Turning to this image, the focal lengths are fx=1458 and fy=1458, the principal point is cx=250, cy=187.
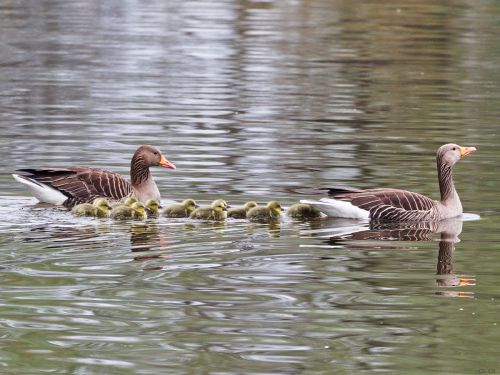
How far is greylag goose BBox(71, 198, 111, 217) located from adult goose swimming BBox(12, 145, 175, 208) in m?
0.67

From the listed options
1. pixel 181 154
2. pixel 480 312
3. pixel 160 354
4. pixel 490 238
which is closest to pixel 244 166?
pixel 181 154

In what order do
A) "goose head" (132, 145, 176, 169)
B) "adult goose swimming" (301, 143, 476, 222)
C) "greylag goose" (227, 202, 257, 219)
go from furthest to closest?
"goose head" (132, 145, 176, 169)
"adult goose swimming" (301, 143, 476, 222)
"greylag goose" (227, 202, 257, 219)

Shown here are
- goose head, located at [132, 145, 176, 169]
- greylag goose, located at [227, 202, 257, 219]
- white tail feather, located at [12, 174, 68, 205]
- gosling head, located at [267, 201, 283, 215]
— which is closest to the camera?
gosling head, located at [267, 201, 283, 215]

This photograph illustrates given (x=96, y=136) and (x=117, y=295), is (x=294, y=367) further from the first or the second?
(x=96, y=136)

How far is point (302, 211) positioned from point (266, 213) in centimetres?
55

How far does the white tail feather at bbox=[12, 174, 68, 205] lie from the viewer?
15648 millimetres

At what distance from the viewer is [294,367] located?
9398mm

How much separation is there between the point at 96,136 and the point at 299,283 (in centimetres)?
943

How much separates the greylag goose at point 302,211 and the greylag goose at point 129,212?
4.94ft

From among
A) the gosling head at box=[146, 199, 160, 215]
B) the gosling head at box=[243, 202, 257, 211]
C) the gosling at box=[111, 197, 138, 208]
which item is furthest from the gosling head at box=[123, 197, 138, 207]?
the gosling head at box=[243, 202, 257, 211]

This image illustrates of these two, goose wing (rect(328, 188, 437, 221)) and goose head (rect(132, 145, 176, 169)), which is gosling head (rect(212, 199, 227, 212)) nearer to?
goose wing (rect(328, 188, 437, 221))

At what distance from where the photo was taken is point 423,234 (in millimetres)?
14789

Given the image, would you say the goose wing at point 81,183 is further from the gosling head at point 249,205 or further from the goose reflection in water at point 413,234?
the goose reflection in water at point 413,234

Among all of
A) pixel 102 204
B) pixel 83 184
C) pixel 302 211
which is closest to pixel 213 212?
pixel 302 211
